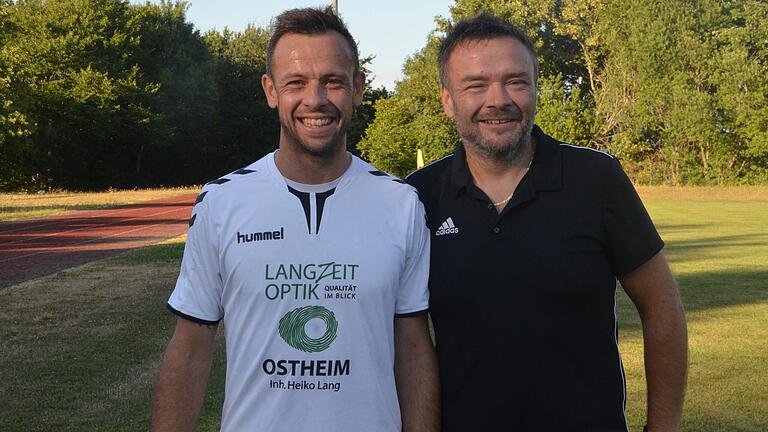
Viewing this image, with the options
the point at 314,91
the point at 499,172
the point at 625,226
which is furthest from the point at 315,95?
the point at 625,226

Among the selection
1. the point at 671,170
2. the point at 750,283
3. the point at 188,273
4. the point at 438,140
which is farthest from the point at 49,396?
the point at 671,170

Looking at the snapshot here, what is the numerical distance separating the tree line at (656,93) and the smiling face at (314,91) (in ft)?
161

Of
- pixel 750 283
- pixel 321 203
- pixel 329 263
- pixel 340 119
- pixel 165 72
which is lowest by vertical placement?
pixel 750 283

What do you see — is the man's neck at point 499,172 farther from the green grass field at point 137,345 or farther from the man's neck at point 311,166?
the green grass field at point 137,345

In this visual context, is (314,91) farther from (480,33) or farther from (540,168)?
(540,168)

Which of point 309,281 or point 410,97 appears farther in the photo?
point 410,97

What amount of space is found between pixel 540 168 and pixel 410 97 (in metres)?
57.7

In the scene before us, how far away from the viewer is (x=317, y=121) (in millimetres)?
2877

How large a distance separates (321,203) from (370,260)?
0.24m

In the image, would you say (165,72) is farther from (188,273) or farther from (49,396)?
(188,273)

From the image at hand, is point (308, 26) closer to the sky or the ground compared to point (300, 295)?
closer to the sky

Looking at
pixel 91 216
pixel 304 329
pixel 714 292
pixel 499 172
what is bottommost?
pixel 91 216

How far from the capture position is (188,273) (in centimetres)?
280

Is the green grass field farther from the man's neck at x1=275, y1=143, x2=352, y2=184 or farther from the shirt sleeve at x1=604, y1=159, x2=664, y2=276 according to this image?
the shirt sleeve at x1=604, y1=159, x2=664, y2=276
